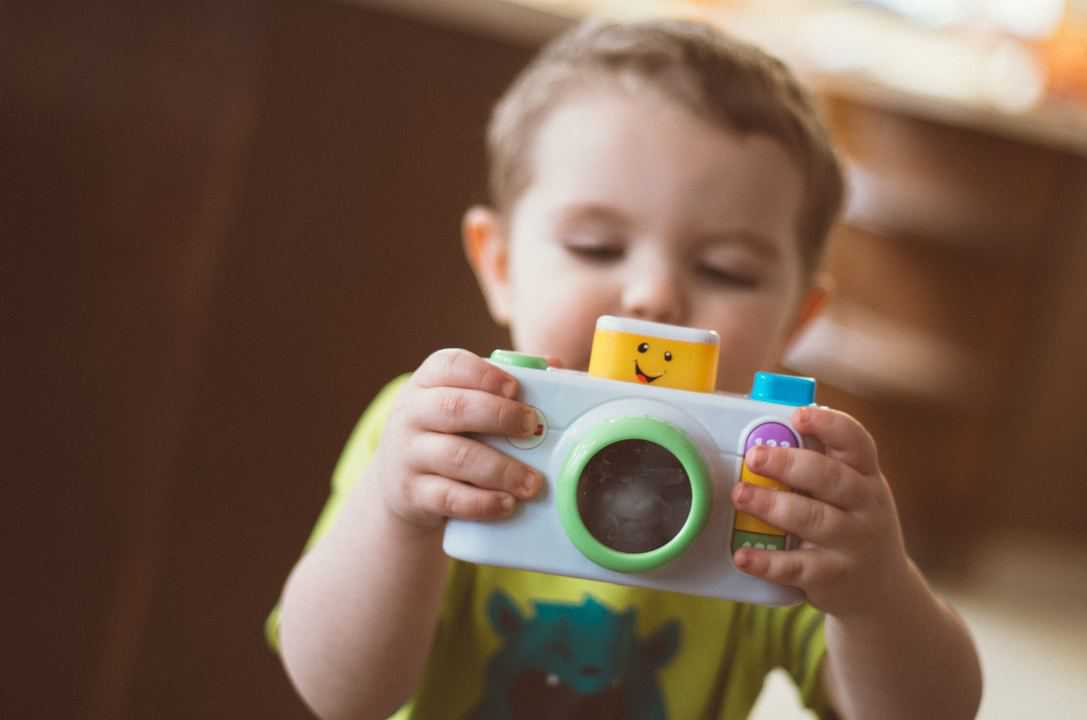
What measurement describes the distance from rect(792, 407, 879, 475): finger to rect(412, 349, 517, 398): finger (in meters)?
0.10

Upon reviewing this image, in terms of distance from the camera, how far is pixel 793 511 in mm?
376

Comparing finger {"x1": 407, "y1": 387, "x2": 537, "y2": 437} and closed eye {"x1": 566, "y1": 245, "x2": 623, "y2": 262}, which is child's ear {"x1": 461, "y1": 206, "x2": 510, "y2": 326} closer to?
closed eye {"x1": 566, "y1": 245, "x2": 623, "y2": 262}

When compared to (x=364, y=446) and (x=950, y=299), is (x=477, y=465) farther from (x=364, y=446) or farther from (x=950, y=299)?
(x=950, y=299)

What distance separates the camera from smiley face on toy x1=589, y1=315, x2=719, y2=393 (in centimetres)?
40

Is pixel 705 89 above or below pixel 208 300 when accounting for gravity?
above

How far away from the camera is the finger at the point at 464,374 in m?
0.38

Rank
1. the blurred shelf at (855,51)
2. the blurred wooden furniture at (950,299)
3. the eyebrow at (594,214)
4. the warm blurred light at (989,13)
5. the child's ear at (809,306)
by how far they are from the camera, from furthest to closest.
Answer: the warm blurred light at (989,13) < the blurred wooden furniture at (950,299) < the blurred shelf at (855,51) < the child's ear at (809,306) < the eyebrow at (594,214)

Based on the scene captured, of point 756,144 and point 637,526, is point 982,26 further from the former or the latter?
point 637,526

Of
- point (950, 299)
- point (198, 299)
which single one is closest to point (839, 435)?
point (198, 299)

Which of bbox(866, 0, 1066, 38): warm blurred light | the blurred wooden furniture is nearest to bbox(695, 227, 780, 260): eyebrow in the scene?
the blurred wooden furniture

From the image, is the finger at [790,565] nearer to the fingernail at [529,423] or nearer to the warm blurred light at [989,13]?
the fingernail at [529,423]

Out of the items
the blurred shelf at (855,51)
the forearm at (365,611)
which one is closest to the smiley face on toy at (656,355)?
the forearm at (365,611)

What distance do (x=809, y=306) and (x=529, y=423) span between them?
39 centimetres

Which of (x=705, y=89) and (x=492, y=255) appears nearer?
(x=705, y=89)
